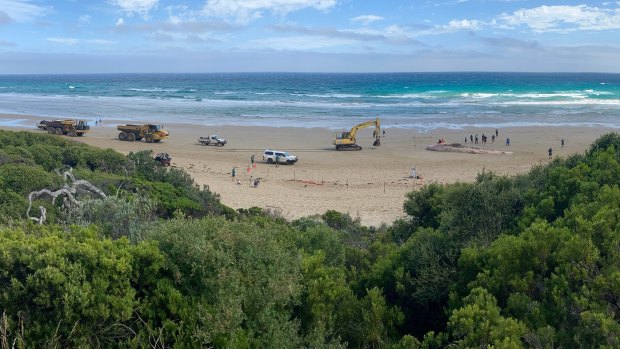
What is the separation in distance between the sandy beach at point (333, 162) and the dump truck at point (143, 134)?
0.81m

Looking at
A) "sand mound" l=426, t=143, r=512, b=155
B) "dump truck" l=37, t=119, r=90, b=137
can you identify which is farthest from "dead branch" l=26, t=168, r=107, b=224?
"dump truck" l=37, t=119, r=90, b=137

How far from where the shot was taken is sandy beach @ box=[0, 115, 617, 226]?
2452cm

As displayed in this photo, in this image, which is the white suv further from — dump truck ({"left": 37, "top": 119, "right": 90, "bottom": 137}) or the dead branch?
the dead branch

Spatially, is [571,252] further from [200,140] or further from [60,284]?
[200,140]

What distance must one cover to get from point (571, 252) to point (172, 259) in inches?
174

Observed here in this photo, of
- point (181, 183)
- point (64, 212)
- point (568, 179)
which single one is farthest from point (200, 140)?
point (568, 179)

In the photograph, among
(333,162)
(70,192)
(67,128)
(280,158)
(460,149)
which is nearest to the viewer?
(70,192)

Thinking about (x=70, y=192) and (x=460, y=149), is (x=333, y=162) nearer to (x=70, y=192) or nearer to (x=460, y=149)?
(x=460, y=149)

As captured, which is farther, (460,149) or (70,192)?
(460,149)

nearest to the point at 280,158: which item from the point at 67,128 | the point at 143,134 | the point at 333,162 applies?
the point at 333,162

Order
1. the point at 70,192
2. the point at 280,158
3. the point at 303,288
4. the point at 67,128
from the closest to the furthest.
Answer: the point at 303,288, the point at 70,192, the point at 280,158, the point at 67,128

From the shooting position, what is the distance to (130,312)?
5.55m

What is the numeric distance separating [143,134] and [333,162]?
53.7ft

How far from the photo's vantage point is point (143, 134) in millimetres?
42344
